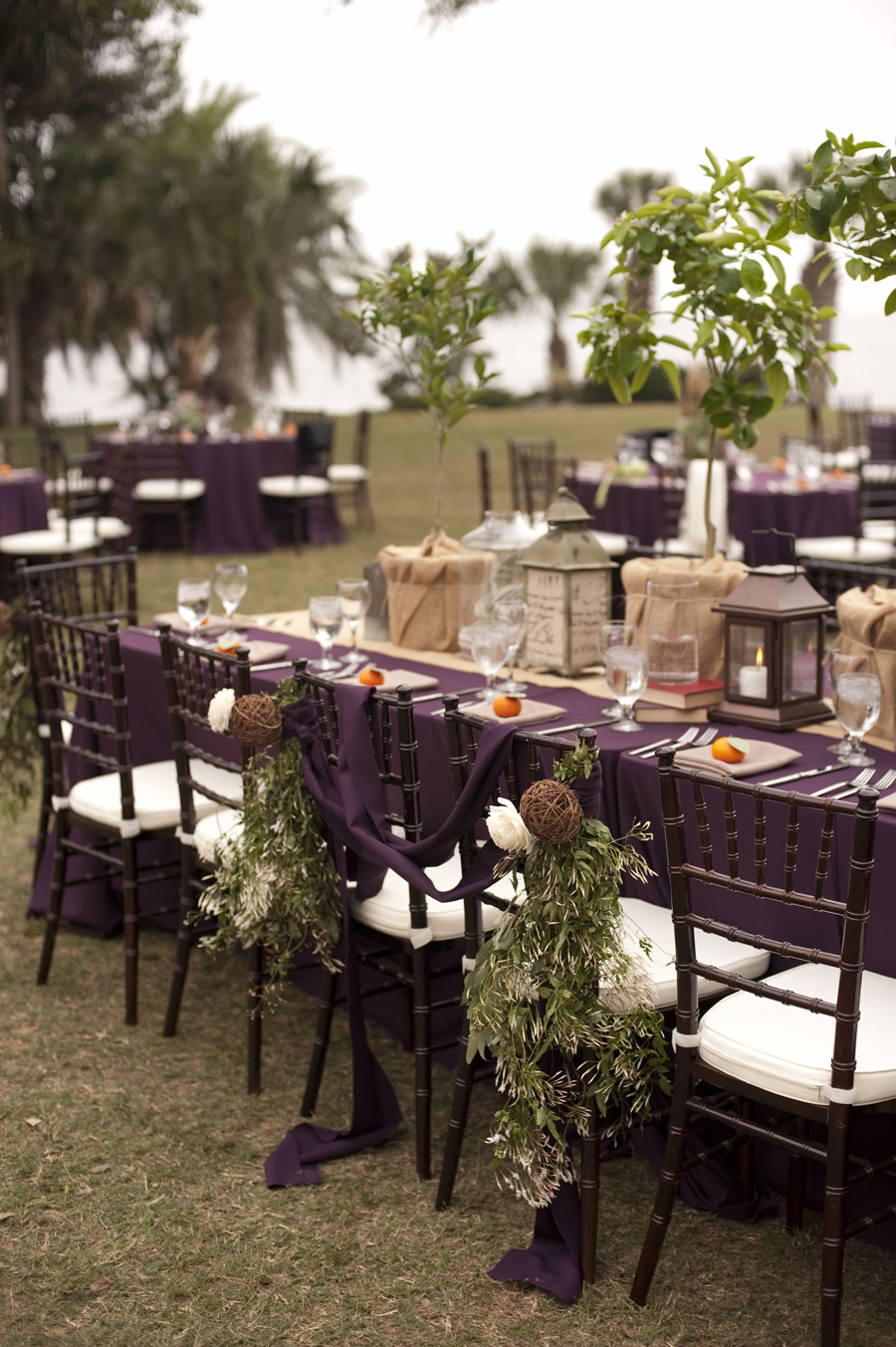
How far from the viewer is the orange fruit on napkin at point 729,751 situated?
2.37 m

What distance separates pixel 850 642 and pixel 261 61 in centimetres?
2096

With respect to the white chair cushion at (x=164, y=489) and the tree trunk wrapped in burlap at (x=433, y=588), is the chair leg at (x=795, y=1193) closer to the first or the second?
the tree trunk wrapped in burlap at (x=433, y=588)

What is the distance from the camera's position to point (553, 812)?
198 cm

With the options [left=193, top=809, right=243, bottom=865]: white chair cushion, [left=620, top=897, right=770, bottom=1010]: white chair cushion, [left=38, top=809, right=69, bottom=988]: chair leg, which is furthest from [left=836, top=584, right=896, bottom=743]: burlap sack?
[left=38, top=809, right=69, bottom=988]: chair leg

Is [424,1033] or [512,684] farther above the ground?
[512,684]

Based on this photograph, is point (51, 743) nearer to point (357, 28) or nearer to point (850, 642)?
point (850, 642)

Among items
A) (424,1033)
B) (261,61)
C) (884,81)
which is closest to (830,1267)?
(424,1033)

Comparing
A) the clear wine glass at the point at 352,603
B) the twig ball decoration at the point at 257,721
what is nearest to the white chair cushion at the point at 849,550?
the clear wine glass at the point at 352,603

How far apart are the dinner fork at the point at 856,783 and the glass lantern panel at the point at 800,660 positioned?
34cm

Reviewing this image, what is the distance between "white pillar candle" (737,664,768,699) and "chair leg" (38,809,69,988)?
1820 millimetres

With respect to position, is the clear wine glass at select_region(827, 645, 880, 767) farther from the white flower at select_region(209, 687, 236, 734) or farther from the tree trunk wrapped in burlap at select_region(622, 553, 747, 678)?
the white flower at select_region(209, 687, 236, 734)

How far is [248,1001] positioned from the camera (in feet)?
10.7

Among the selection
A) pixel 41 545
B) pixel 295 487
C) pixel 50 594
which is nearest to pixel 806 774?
pixel 50 594

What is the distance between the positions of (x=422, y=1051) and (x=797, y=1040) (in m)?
0.84
